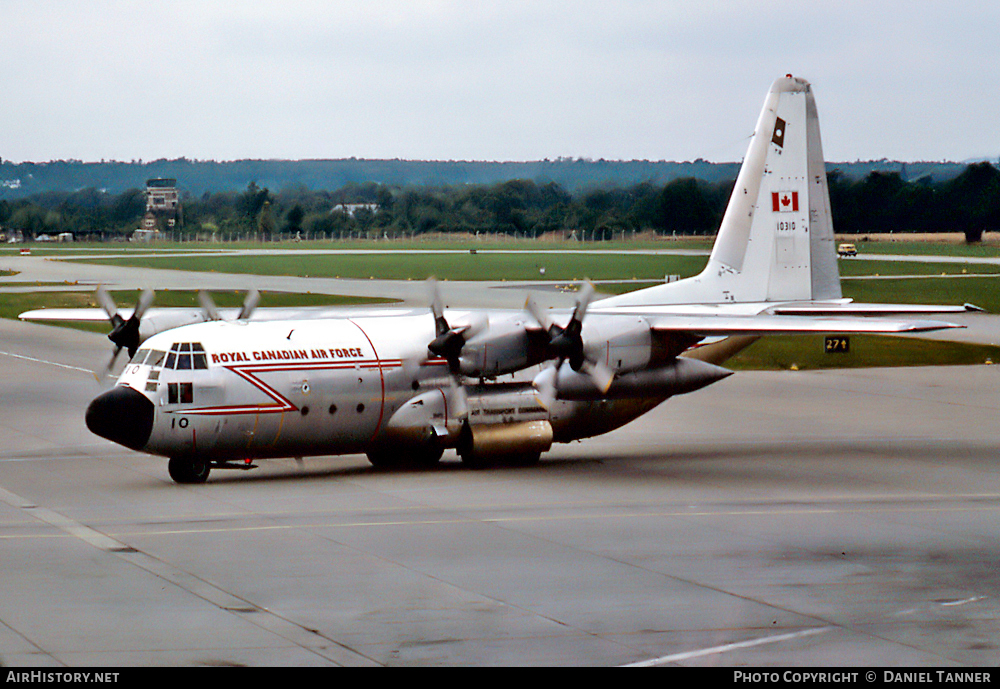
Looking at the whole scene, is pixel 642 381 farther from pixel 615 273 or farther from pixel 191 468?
pixel 615 273

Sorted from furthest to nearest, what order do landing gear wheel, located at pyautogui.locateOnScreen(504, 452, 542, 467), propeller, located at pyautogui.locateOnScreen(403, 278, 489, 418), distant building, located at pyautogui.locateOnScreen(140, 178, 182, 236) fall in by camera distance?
distant building, located at pyautogui.locateOnScreen(140, 178, 182, 236) < landing gear wheel, located at pyautogui.locateOnScreen(504, 452, 542, 467) < propeller, located at pyautogui.locateOnScreen(403, 278, 489, 418)

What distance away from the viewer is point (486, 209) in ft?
199

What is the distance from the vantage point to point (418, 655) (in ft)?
44.8

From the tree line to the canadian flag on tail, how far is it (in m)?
15.1

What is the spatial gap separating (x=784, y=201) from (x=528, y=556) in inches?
631

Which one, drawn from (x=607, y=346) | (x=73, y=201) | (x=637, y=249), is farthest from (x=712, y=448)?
(x=73, y=201)

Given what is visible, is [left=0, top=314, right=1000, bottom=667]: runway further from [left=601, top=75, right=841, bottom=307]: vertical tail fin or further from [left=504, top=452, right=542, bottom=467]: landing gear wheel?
[left=601, top=75, right=841, bottom=307]: vertical tail fin

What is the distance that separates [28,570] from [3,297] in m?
71.1

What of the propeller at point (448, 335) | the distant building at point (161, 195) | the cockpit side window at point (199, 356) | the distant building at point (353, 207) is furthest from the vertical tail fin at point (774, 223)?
the distant building at point (161, 195)

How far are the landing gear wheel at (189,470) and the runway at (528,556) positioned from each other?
1.47 feet

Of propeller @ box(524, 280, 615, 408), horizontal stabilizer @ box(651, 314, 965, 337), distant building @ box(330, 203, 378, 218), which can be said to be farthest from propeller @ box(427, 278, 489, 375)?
distant building @ box(330, 203, 378, 218)

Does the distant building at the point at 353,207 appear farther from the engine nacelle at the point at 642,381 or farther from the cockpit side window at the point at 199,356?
the cockpit side window at the point at 199,356

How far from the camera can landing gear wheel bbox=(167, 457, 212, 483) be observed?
2436cm

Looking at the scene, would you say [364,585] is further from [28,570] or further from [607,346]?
[607,346]
